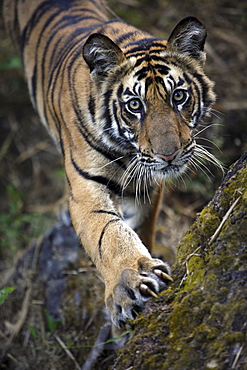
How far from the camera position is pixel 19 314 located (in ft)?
12.8

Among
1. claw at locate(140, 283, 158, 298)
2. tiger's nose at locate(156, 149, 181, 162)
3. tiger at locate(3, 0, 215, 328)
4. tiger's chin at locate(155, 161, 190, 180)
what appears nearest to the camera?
claw at locate(140, 283, 158, 298)

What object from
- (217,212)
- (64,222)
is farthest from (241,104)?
(217,212)

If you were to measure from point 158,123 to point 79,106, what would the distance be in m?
0.72

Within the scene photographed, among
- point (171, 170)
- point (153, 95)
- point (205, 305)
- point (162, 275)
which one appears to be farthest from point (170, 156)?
point (205, 305)

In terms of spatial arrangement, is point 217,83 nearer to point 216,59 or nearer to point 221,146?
point 216,59

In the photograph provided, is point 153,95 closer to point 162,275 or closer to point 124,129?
point 124,129

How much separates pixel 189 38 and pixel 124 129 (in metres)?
0.68

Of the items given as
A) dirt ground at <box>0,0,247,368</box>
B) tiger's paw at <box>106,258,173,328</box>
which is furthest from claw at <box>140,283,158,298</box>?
dirt ground at <box>0,0,247,368</box>

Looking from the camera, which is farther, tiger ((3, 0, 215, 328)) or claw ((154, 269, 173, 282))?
tiger ((3, 0, 215, 328))

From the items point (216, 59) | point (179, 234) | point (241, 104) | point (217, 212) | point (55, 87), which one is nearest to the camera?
point (217, 212)

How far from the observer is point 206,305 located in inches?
67.1

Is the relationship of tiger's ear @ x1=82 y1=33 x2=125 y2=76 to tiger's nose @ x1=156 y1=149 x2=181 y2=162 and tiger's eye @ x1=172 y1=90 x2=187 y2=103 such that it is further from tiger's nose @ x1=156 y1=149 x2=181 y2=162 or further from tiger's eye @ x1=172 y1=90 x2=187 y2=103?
tiger's nose @ x1=156 y1=149 x2=181 y2=162

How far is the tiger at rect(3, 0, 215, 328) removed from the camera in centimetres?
227

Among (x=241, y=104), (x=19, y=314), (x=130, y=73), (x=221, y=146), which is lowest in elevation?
(x=19, y=314)
